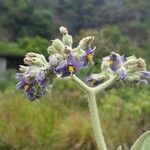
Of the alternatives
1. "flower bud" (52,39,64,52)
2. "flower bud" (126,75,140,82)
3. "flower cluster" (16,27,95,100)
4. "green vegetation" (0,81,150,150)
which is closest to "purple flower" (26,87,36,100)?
"flower cluster" (16,27,95,100)

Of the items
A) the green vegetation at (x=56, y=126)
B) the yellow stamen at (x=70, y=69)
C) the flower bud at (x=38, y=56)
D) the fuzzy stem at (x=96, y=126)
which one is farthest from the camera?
the green vegetation at (x=56, y=126)

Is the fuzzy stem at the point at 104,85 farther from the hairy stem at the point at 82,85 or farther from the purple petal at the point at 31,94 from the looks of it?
the purple petal at the point at 31,94

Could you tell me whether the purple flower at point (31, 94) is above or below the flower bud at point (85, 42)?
below

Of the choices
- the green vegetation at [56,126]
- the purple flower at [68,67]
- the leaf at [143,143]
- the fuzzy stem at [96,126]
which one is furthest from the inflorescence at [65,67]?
the green vegetation at [56,126]

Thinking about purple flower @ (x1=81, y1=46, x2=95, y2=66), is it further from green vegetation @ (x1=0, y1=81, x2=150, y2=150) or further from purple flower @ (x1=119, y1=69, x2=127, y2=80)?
green vegetation @ (x1=0, y1=81, x2=150, y2=150)

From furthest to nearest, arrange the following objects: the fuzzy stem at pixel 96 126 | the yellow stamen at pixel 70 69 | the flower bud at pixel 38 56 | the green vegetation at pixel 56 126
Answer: the green vegetation at pixel 56 126
the flower bud at pixel 38 56
the yellow stamen at pixel 70 69
the fuzzy stem at pixel 96 126

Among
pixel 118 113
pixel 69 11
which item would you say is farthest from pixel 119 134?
pixel 69 11

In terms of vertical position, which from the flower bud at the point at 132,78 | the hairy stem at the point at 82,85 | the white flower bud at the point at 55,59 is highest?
the white flower bud at the point at 55,59
